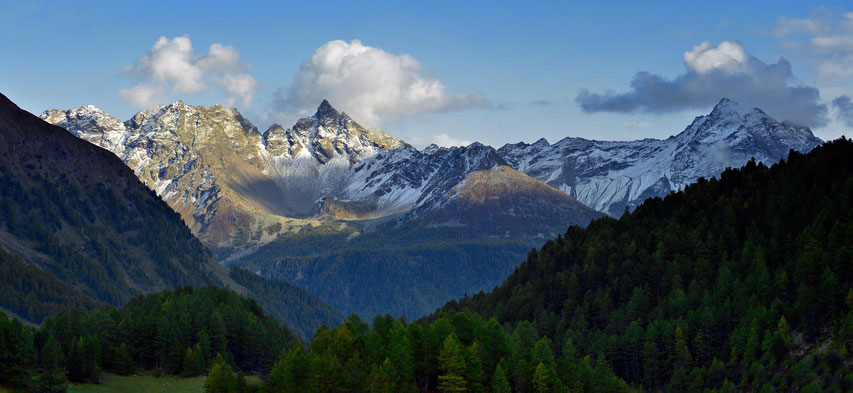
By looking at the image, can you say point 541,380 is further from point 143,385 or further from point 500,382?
point 143,385

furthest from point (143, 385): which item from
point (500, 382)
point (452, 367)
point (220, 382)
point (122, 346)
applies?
point (500, 382)

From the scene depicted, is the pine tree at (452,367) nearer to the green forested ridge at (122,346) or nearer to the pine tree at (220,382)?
the pine tree at (220,382)

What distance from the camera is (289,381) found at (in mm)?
143750

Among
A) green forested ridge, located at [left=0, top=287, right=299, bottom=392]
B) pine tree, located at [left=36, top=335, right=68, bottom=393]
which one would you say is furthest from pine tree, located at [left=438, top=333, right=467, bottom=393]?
pine tree, located at [left=36, top=335, right=68, bottom=393]

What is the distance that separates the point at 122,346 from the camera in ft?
551

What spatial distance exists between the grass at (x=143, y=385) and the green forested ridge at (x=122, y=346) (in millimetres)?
2682

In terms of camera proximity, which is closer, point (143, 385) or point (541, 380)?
point (541, 380)

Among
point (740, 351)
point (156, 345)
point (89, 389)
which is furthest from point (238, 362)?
point (740, 351)

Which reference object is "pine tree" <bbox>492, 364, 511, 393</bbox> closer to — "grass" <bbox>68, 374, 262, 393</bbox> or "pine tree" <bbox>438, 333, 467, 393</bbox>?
"pine tree" <bbox>438, 333, 467, 393</bbox>

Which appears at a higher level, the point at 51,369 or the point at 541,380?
the point at 51,369

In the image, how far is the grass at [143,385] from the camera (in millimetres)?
152375

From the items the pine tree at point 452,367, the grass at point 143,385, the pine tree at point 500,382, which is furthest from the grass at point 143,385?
the pine tree at point 500,382

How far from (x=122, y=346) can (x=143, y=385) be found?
10.3m

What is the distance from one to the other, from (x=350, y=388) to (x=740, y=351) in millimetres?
93255
